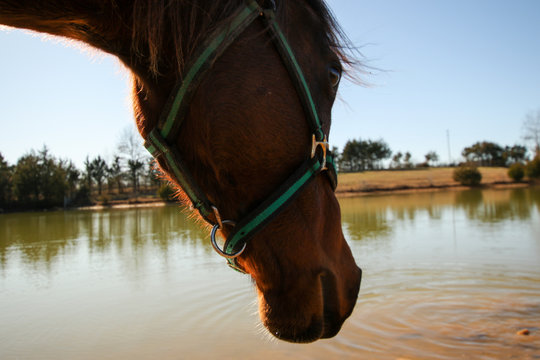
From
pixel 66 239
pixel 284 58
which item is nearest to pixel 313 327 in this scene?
pixel 284 58

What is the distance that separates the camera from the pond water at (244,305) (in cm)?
372

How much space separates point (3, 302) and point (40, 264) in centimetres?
310

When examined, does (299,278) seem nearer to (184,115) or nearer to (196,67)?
(184,115)

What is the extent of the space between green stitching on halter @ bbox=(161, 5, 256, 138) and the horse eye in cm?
43

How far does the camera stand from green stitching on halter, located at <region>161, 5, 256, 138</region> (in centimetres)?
107

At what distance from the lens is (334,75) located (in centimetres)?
141

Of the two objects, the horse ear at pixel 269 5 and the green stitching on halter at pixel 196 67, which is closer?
the green stitching on halter at pixel 196 67

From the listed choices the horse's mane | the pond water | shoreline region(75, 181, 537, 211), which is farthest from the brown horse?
shoreline region(75, 181, 537, 211)

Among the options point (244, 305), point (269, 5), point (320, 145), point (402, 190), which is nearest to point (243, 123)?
point (320, 145)

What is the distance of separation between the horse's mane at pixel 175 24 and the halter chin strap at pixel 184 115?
53 mm

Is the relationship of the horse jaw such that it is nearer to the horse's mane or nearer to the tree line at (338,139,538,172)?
the horse's mane

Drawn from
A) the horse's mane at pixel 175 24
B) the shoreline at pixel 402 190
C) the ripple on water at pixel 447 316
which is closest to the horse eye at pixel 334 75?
the horse's mane at pixel 175 24

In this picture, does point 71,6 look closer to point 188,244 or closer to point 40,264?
point 40,264

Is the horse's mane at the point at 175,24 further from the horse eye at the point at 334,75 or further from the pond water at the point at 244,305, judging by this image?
the pond water at the point at 244,305
